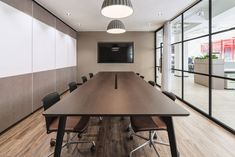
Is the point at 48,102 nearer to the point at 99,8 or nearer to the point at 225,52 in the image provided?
the point at 99,8

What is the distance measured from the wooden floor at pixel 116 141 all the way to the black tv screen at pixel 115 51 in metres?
5.84

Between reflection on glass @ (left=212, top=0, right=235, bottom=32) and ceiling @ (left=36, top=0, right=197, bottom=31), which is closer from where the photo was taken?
ceiling @ (left=36, top=0, right=197, bottom=31)

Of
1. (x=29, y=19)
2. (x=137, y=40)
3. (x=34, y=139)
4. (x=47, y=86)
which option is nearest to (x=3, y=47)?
(x=29, y=19)

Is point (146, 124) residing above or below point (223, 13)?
below

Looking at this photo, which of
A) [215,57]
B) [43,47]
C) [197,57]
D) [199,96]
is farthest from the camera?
[197,57]

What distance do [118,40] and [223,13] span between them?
500 centimetres

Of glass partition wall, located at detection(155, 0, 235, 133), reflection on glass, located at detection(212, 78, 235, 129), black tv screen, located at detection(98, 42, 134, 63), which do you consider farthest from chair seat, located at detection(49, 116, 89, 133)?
black tv screen, located at detection(98, 42, 134, 63)

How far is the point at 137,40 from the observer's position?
30.9 ft

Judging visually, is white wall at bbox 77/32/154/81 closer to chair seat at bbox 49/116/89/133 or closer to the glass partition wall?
the glass partition wall

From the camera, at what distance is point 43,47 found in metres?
4.99

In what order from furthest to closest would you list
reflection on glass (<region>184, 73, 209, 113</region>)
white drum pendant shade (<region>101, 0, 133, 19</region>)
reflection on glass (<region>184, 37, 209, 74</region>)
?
reflection on glass (<region>184, 37, 209, 74</region>) → reflection on glass (<region>184, 73, 209, 113</region>) → white drum pendant shade (<region>101, 0, 133, 19</region>)

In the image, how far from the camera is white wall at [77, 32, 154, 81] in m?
9.38

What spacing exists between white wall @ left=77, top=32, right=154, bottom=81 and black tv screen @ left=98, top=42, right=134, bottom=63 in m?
0.20

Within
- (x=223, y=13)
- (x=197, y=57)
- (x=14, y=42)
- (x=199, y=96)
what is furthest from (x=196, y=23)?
(x=14, y=42)
